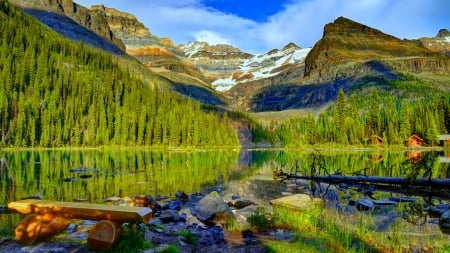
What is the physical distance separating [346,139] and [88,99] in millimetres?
107866

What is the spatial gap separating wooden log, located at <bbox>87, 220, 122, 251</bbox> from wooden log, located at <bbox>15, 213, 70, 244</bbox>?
6.18 feet

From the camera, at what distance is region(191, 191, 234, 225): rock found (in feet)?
63.0

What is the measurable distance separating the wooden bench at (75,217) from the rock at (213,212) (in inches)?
304

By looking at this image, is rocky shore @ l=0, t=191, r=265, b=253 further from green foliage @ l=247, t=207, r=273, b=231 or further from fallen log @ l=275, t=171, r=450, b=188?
fallen log @ l=275, t=171, r=450, b=188

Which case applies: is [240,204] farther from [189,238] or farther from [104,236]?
[104,236]

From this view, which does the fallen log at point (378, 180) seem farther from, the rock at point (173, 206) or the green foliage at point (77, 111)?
the green foliage at point (77, 111)

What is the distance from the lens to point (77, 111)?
6024 inches

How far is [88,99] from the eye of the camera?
548 feet

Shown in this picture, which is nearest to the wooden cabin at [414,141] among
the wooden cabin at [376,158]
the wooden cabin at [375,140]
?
the wooden cabin at [375,140]

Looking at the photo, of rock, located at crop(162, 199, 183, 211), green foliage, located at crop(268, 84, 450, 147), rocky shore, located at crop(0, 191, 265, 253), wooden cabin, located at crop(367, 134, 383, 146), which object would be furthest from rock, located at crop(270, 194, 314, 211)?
wooden cabin, located at crop(367, 134, 383, 146)

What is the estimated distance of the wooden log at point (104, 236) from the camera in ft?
36.2

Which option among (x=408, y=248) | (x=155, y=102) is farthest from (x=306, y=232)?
(x=155, y=102)

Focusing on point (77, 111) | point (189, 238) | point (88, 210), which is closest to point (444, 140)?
point (189, 238)

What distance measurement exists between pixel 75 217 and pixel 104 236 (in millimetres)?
1699
